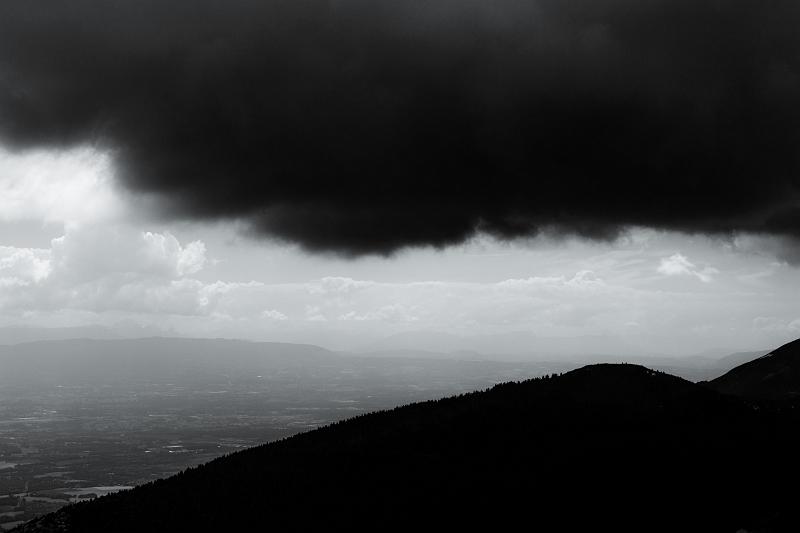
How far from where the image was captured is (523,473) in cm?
10744

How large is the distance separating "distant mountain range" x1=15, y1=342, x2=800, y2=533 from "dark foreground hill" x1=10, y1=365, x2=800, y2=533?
13.3 inches

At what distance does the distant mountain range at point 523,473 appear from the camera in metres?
94.6

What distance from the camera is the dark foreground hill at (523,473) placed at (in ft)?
311

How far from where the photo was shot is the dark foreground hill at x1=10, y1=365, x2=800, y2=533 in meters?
94.7

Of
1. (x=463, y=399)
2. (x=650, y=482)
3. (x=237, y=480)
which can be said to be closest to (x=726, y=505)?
(x=650, y=482)

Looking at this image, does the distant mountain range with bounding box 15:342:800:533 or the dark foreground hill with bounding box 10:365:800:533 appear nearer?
the distant mountain range with bounding box 15:342:800:533

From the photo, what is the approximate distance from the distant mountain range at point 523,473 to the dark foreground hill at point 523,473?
337mm

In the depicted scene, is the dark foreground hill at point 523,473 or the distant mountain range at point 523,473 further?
the dark foreground hill at point 523,473

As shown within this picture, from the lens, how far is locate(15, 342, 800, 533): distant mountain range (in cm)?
9456

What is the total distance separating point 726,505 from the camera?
9356cm

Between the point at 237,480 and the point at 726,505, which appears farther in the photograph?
the point at 237,480

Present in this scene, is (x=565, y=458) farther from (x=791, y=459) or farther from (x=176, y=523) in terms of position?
(x=176, y=523)

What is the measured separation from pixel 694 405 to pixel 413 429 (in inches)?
2468

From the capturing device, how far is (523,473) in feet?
352
